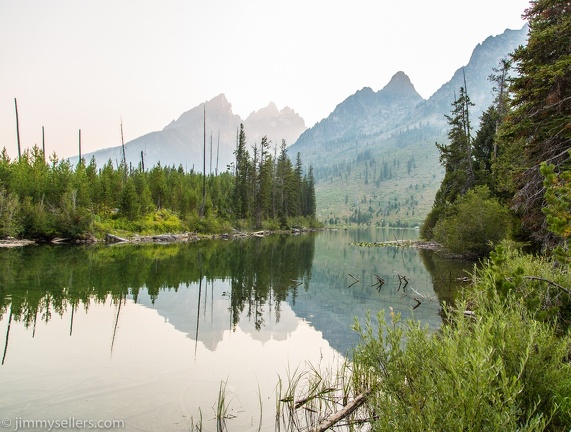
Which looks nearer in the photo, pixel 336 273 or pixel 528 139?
pixel 528 139

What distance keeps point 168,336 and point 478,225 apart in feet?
87.3

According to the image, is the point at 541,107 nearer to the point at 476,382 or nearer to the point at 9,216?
the point at 476,382

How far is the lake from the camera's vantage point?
7703mm

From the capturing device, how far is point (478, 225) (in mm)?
31266

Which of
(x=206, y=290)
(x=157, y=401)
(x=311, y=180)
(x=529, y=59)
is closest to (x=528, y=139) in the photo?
(x=529, y=59)

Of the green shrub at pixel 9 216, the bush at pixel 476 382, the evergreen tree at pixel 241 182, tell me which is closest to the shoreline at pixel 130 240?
the green shrub at pixel 9 216

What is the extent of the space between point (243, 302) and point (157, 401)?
10.9 meters

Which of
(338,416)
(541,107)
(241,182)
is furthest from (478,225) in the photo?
(241,182)

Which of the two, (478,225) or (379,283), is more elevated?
(478,225)

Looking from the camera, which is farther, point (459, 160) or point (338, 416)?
point (459, 160)

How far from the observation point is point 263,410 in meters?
7.83

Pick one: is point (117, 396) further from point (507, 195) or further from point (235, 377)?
point (507, 195)

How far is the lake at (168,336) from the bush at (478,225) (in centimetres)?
626

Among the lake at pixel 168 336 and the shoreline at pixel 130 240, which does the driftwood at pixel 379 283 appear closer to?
the lake at pixel 168 336
